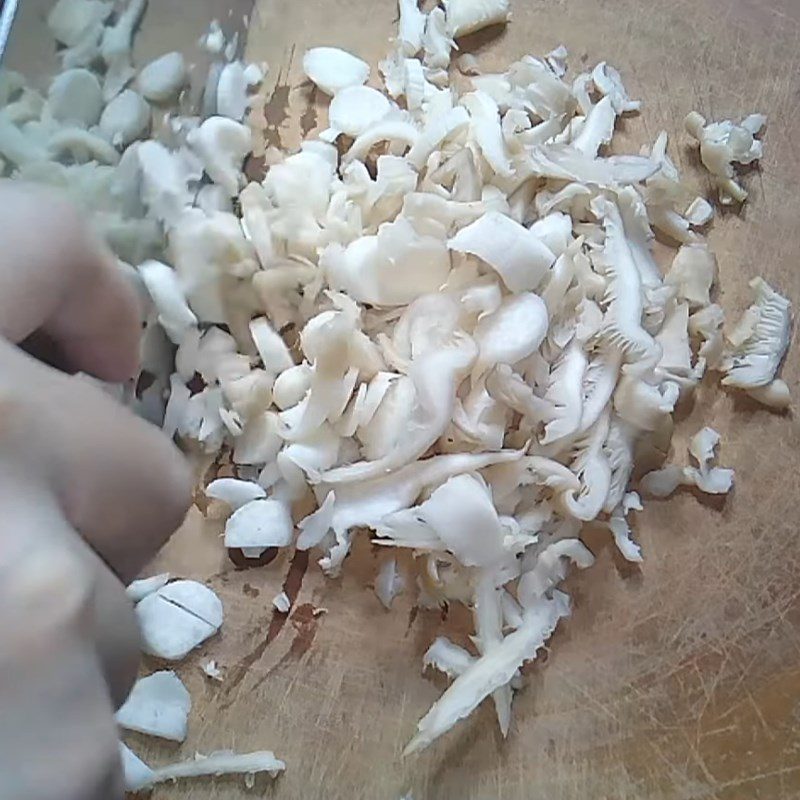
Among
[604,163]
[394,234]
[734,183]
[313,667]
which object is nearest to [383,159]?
[394,234]

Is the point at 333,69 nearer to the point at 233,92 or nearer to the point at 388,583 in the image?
the point at 233,92

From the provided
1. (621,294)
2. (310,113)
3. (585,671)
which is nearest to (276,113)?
(310,113)

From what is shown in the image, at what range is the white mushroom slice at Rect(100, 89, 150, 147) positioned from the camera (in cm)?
104

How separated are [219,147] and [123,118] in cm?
10

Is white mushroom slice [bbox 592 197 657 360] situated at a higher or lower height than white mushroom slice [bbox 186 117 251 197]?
lower

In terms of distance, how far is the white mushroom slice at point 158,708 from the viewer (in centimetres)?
93

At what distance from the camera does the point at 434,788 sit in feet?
3.05

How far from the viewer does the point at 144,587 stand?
97cm

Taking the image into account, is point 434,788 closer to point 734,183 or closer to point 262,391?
point 262,391

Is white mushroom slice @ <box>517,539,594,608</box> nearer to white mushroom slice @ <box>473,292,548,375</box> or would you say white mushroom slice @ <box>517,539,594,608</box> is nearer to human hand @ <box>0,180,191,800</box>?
white mushroom slice @ <box>473,292,548,375</box>

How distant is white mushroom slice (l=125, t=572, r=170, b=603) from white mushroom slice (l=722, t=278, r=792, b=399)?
52 cm

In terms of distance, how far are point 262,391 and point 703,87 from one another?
1.78 feet

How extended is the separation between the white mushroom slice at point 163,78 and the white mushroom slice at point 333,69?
0.13m

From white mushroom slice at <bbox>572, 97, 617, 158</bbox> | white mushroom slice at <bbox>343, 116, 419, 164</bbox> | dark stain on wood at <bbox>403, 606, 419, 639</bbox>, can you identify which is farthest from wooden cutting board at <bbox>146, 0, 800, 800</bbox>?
white mushroom slice at <bbox>343, 116, 419, 164</bbox>
